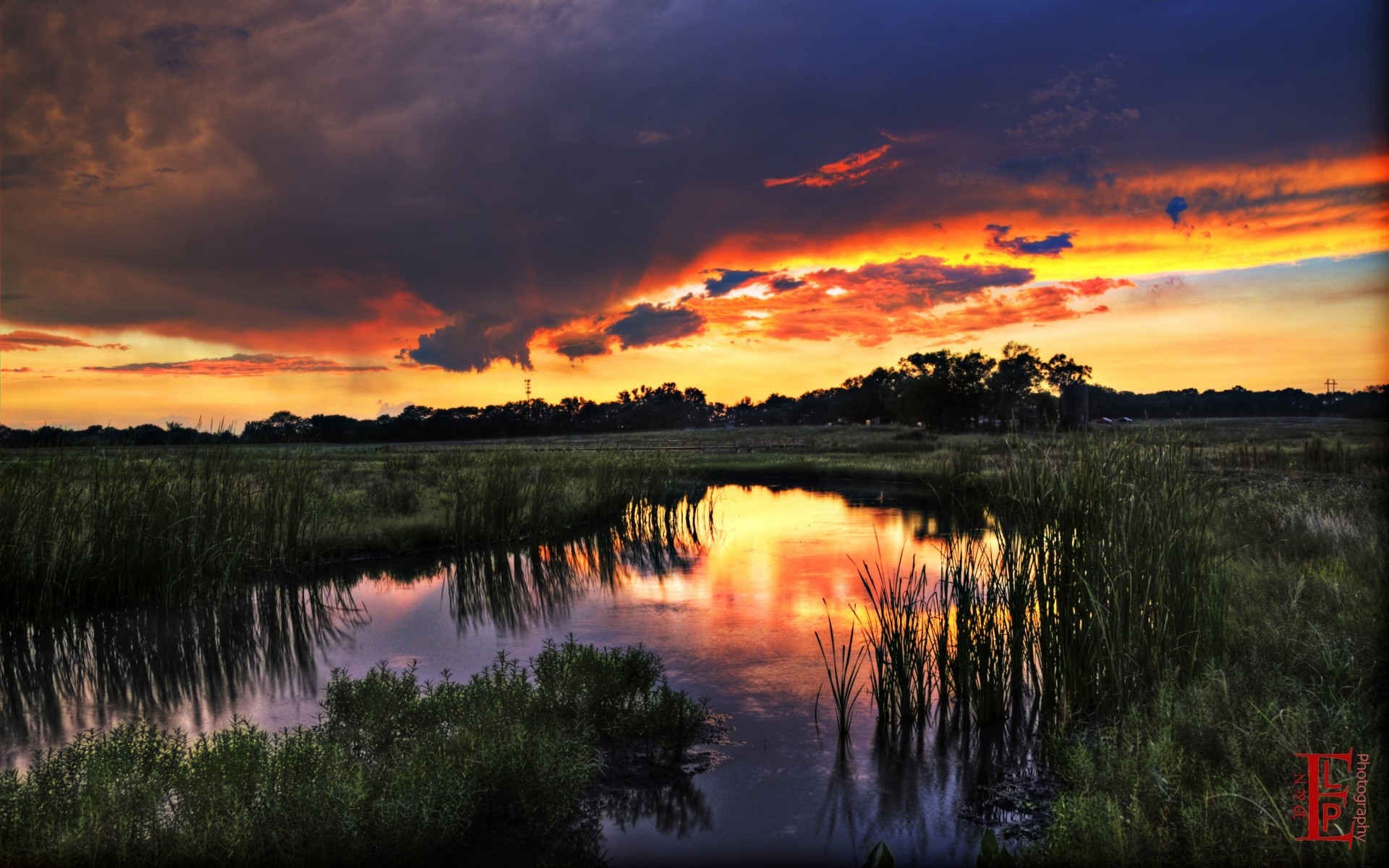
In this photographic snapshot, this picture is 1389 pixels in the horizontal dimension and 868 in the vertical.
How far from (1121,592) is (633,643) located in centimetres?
559

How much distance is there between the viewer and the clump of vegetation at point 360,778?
3938mm

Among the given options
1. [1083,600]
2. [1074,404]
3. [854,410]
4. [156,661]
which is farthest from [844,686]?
[854,410]

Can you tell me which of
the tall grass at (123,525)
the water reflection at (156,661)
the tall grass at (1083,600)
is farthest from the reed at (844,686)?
the tall grass at (123,525)

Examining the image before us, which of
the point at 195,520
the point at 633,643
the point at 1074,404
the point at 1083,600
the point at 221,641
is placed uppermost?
the point at 1074,404

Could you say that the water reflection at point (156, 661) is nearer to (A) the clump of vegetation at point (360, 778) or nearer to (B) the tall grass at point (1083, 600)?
(A) the clump of vegetation at point (360, 778)

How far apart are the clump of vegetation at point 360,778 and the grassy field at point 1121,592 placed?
2474 millimetres

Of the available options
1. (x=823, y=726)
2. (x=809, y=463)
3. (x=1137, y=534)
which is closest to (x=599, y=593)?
(x=823, y=726)

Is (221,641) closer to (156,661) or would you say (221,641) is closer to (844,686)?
(156,661)

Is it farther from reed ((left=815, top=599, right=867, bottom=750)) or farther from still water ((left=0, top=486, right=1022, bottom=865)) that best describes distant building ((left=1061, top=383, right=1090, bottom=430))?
reed ((left=815, top=599, right=867, bottom=750))

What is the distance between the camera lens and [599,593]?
1260 centimetres

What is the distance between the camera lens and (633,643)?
31.2 feet

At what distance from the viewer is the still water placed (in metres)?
5.02

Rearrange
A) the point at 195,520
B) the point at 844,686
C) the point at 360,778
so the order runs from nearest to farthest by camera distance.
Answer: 1. the point at 360,778
2. the point at 844,686
3. the point at 195,520

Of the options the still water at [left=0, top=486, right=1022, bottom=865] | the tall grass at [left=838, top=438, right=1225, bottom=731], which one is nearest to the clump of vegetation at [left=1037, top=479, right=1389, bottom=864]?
the tall grass at [left=838, top=438, right=1225, bottom=731]
